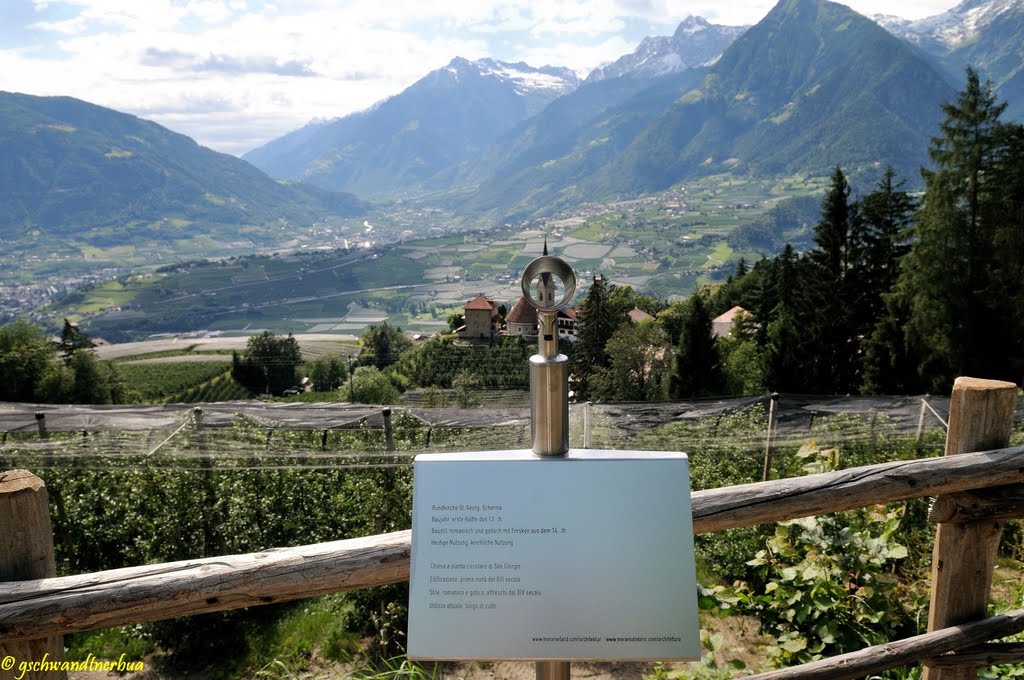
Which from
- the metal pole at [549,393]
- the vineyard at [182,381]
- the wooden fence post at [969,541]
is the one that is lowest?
the vineyard at [182,381]

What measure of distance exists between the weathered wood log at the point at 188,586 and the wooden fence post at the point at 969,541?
1.62 metres

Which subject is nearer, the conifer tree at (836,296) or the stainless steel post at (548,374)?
the stainless steel post at (548,374)

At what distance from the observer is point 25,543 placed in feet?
5.27

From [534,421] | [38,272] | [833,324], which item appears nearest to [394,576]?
[534,421]

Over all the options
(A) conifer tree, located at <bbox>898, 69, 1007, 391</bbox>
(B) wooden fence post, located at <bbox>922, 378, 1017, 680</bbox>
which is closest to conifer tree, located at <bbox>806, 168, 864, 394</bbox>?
(A) conifer tree, located at <bbox>898, 69, 1007, 391</bbox>

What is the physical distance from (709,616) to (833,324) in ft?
68.0

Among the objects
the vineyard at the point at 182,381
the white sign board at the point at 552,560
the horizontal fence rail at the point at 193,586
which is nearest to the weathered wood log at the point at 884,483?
the white sign board at the point at 552,560

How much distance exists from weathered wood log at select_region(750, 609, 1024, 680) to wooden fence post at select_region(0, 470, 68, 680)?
1834 mm

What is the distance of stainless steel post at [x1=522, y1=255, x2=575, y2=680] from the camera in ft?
4.12

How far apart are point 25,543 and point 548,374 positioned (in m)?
1.36

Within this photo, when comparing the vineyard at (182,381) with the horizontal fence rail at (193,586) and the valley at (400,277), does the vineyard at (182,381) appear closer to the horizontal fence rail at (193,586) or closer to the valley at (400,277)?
the valley at (400,277)

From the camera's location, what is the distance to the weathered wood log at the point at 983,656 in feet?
6.38

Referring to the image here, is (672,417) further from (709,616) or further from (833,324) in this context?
(833,324)

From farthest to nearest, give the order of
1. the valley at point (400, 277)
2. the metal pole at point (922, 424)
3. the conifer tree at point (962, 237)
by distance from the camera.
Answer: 1. the valley at point (400, 277)
2. the conifer tree at point (962, 237)
3. the metal pole at point (922, 424)
